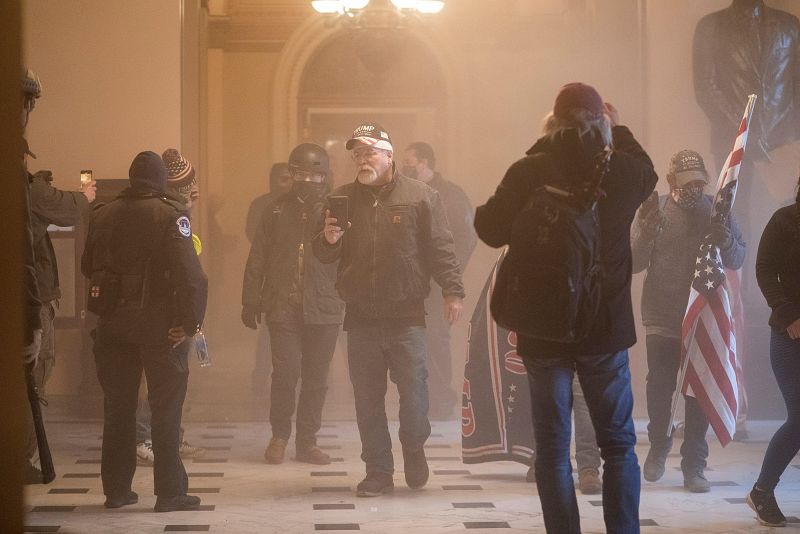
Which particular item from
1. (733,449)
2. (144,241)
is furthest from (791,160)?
(144,241)

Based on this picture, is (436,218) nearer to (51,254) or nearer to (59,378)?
(51,254)

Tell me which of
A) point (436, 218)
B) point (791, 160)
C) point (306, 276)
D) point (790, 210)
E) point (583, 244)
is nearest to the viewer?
point (583, 244)

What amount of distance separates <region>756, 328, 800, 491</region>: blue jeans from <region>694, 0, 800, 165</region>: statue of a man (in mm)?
3418

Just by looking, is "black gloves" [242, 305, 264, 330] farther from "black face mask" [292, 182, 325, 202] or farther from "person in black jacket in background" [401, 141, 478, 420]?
"person in black jacket in background" [401, 141, 478, 420]

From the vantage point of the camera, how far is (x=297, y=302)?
630 centimetres

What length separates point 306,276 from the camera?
6316 millimetres

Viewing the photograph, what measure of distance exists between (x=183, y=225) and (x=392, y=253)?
102 cm

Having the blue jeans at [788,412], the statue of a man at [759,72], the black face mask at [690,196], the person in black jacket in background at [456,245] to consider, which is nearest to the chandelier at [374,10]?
the person in black jacket in background at [456,245]

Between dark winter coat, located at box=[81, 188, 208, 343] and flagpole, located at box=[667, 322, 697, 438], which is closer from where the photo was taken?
dark winter coat, located at box=[81, 188, 208, 343]

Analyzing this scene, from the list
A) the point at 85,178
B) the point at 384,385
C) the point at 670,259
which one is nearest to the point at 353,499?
the point at 384,385

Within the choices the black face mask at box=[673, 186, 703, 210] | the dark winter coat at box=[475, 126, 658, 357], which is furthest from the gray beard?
the dark winter coat at box=[475, 126, 658, 357]

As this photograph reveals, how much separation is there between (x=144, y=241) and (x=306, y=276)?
5.37 ft

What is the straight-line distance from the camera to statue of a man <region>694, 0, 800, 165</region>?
7.72 m

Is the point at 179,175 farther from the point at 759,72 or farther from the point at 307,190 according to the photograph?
the point at 759,72
